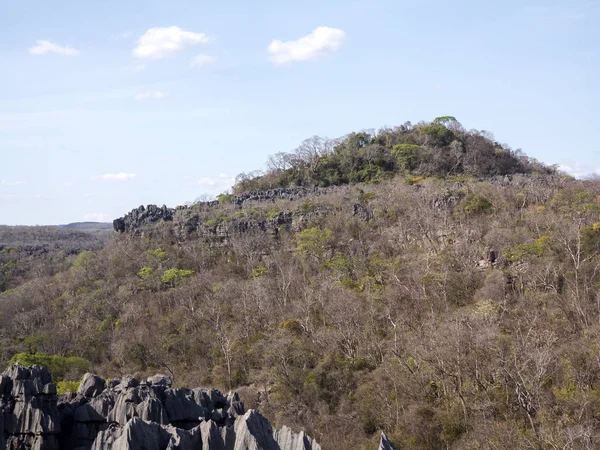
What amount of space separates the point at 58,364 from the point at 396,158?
101ft

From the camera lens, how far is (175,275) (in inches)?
1512

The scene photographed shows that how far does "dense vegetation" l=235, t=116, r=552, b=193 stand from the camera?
47.2 m

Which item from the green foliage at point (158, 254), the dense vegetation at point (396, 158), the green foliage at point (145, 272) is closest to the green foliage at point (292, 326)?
the green foliage at point (145, 272)

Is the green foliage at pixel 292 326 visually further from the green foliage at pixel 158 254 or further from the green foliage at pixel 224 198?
the green foliage at pixel 224 198

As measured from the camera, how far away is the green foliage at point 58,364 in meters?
27.2

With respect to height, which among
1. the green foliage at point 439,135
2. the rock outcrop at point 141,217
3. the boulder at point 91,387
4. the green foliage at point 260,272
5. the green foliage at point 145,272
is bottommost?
the boulder at point 91,387

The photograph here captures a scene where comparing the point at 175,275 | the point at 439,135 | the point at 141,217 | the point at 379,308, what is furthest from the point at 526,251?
the point at 141,217

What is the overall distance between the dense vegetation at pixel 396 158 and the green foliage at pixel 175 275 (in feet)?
52.0

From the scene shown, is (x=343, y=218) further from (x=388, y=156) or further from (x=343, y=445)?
(x=343, y=445)

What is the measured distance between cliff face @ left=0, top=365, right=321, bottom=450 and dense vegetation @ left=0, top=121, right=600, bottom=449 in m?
4.73

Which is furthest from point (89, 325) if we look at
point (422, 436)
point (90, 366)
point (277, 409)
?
point (422, 436)

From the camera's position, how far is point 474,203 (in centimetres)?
3550

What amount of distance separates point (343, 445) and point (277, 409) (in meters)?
3.84

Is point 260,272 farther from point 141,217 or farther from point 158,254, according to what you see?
point 141,217
